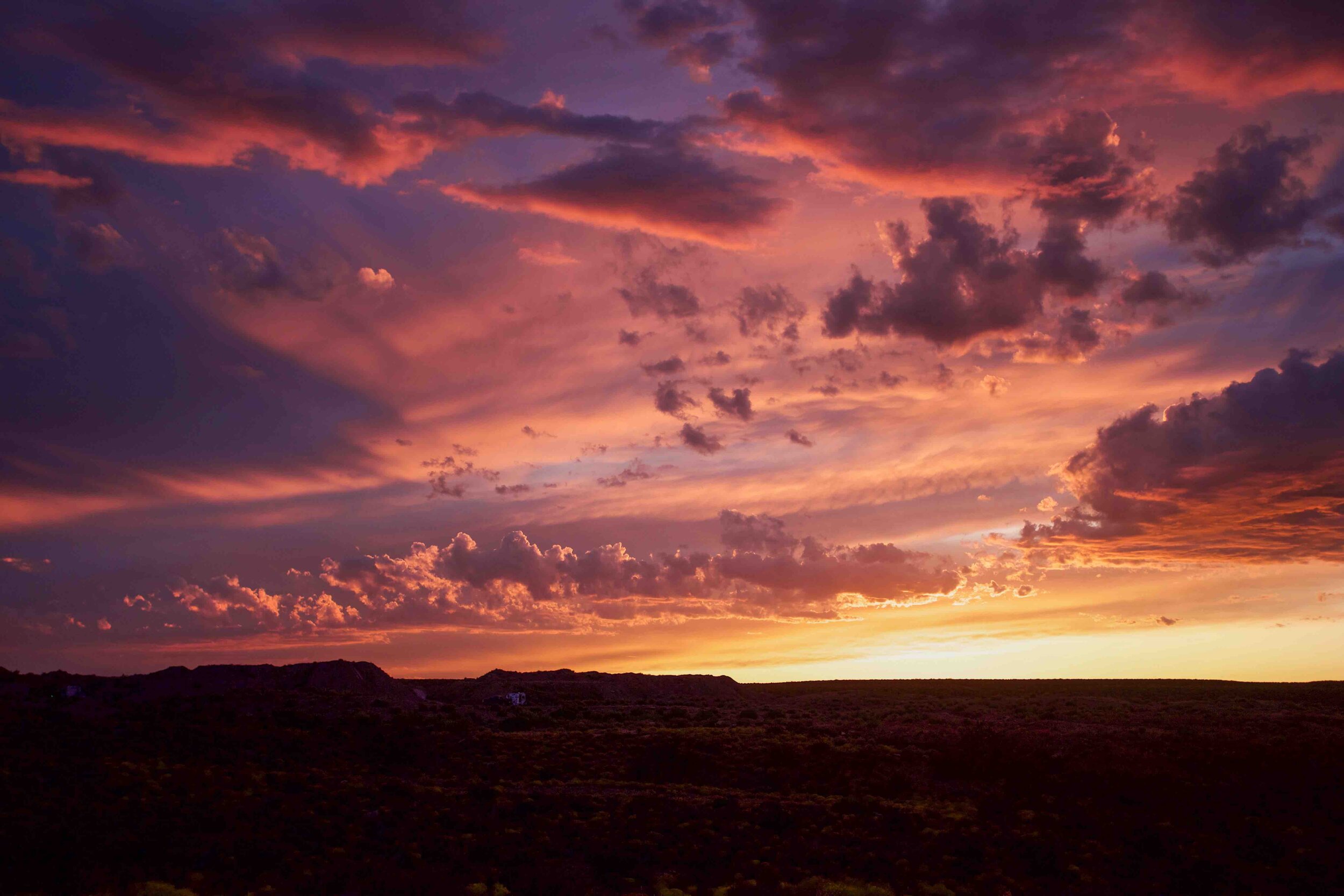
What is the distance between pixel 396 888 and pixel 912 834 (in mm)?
20613

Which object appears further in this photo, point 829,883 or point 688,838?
point 688,838

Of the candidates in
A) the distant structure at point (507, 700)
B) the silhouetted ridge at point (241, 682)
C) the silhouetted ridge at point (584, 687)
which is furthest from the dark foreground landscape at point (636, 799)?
the silhouetted ridge at point (584, 687)

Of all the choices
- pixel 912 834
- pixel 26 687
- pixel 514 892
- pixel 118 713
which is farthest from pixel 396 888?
pixel 26 687

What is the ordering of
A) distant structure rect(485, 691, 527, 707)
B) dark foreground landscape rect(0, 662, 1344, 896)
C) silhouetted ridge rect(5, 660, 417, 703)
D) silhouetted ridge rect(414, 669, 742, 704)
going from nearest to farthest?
dark foreground landscape rect(0, 662, 1344, 896)
silhouetted ridge rect(5, 660, 417, 703)
distant structure rect(485, 691, 527, 707)
silhouetted ridge rect(414, 669, 742, 704)

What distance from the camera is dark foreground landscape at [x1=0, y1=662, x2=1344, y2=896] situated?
97.0 feet

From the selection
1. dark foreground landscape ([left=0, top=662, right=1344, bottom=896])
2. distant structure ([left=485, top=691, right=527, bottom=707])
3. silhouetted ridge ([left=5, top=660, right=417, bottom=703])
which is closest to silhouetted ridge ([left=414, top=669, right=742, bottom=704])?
distant structure ([left=485, top=691, right=527, bottom=707])

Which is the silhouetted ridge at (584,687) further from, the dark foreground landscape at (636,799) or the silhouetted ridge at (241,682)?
the dark foreground landscape at (636,799)

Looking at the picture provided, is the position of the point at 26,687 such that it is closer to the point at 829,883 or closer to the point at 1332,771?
the point at 829,883

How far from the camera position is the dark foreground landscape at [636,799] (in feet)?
97.0

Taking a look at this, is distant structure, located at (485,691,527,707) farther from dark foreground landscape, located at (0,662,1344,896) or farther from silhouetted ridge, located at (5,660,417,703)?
dark foreground landscape, located at (0,662,1344,896)

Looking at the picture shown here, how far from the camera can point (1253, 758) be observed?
4175cm

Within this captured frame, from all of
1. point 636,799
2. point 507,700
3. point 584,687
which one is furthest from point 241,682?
point 636,799

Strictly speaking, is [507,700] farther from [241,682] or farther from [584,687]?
[241,682]

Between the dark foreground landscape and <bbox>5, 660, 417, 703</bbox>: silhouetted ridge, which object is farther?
<bbox>5, 660, 417, 703</bbox>: silhouetted ridge
